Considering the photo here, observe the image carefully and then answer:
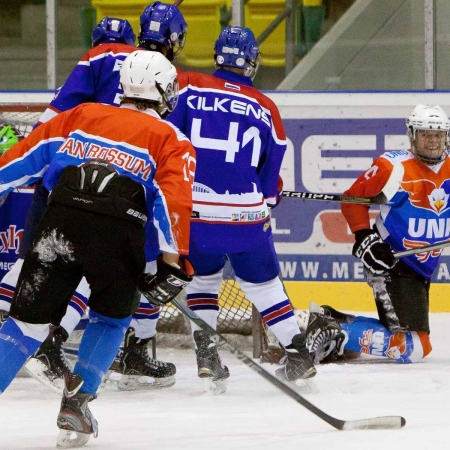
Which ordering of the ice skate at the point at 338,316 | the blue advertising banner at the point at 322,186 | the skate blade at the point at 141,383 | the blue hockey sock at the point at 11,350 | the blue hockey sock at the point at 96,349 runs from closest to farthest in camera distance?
the blue hockey sock at the point at 11,350 → the blue hockey sock at the point at 96,349 → the skate blade at the point at 141,383 → the ice skate at the point at 338,316 → the blue advertising banner at the point at 322,186

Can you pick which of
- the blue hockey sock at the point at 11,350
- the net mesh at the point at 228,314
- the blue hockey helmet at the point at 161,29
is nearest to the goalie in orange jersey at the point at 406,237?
the net mesh at the point at 228,314

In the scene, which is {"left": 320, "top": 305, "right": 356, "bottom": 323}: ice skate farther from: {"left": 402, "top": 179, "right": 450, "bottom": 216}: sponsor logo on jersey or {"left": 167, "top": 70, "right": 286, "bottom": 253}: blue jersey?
{"left": 167, "top": 70, "right": 286, "bottom": 253}: blue jersey

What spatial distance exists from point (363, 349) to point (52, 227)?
1977 millimetres

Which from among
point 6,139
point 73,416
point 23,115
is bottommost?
point 73,416

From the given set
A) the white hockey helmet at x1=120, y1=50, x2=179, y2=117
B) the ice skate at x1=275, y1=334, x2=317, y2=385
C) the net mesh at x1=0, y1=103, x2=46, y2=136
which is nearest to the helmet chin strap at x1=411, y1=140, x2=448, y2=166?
the ice skate at x1=275, y1=334, x2=317, y2=385

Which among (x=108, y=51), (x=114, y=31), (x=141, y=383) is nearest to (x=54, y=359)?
(x=141, y=383)

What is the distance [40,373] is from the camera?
372cm

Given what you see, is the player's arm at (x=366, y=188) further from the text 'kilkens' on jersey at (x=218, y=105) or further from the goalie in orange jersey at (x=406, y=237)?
the text 'kilkens' on jersey at (x=218, y=105)

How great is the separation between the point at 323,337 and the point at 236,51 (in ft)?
4.07

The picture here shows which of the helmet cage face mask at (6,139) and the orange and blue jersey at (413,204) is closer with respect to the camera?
the helmet cage face mask at (6,139)

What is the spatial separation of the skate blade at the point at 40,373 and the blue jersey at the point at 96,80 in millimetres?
837

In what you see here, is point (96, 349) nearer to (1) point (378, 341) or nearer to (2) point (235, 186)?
(2) point (235, 186)

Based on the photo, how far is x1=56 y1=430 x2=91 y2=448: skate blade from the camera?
9.94 ft

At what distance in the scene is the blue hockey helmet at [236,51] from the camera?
3.99 m
